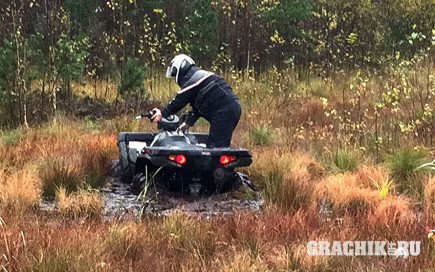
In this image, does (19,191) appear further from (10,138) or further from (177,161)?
(10,138)

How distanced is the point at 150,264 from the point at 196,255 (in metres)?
0.30

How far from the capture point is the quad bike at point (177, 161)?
5043 mm

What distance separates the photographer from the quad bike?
199 inches

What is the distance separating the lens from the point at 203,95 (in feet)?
19.0

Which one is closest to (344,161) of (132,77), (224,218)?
(224,218)

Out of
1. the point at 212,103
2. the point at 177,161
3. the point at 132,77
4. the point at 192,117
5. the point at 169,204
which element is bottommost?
the point at 169,204

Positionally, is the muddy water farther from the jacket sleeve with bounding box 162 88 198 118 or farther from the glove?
the jacket sleeve with bounding box 162 88 198 118

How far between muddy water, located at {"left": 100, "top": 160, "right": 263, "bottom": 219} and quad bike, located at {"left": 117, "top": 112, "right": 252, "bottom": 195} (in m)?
0.12

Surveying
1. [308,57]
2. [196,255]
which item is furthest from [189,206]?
[308,57]

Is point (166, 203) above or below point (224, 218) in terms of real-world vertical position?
below

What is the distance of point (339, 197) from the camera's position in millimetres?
5098

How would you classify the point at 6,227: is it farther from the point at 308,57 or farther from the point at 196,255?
the point at 308,57

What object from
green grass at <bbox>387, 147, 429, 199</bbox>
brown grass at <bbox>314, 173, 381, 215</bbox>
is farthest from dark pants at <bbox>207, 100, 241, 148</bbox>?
green grass at <bbox>387, 147, 429, 199</bbox>

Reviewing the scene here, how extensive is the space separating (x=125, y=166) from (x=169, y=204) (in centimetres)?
102
